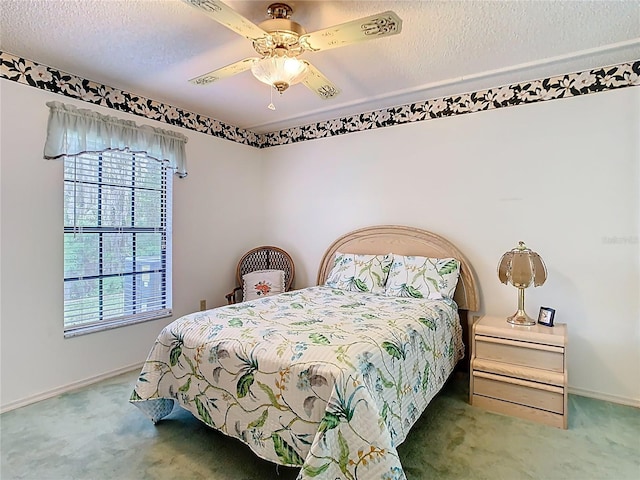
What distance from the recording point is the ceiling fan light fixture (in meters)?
2.00

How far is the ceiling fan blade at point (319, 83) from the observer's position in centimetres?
217

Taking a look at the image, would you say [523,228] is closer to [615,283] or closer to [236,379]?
[615,283]

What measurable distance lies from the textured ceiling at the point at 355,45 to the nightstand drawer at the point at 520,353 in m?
1.97

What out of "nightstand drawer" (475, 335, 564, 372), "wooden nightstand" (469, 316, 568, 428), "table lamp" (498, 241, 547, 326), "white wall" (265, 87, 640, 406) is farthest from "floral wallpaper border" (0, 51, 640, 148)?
"nightstand drawer" (475, 335, 564, 372)

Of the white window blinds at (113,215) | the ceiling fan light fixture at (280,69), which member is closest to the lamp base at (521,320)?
the ceiling fan light fixture at (280,69)

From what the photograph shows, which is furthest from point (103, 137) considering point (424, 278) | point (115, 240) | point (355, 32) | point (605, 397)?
point (605, 397)

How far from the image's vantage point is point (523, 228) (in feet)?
9.66

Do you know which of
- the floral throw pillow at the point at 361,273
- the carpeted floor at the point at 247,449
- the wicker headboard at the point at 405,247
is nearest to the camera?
the carpeted floor at the point at 247,449

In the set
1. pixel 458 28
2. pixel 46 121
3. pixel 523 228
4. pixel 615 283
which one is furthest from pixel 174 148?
pixel 615 283

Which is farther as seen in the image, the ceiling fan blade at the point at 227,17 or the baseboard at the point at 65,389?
the baseboard at the point at 65,389

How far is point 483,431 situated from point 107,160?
3.49 meters

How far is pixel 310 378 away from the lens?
1.58 metres

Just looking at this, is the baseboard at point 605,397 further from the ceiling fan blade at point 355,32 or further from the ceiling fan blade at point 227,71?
the ceiling fan blade at point 227,71

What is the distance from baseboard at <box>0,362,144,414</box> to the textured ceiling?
243 cm
